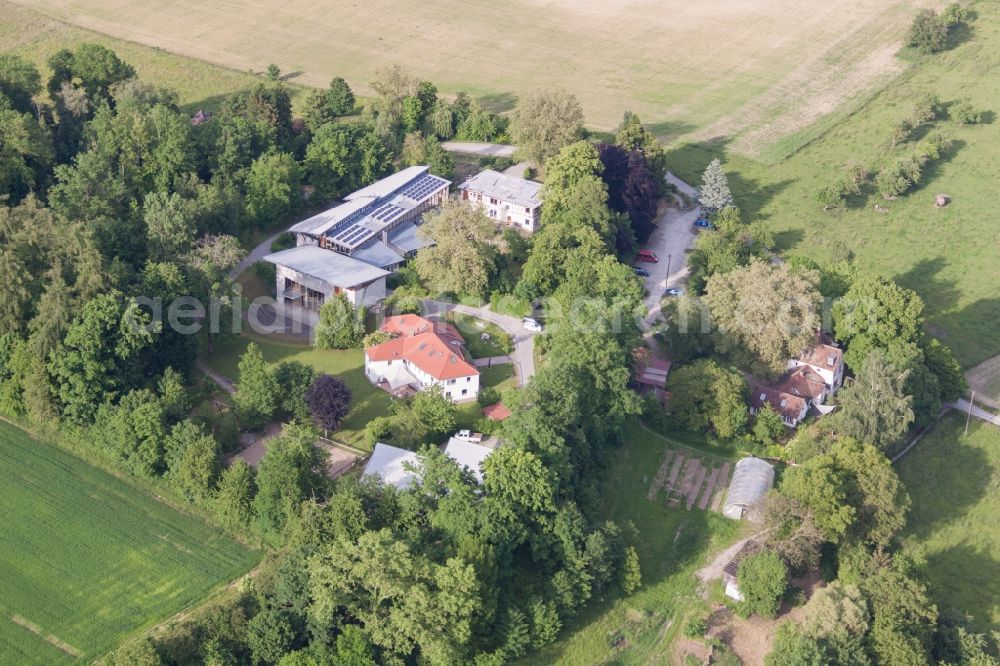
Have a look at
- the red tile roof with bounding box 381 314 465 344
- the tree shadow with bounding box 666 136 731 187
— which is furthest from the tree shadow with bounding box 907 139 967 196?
the red tile roof with bounding box 381 314 465 344

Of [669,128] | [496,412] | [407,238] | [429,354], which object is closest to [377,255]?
[407,238]

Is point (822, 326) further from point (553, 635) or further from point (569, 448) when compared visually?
point (553, 635)

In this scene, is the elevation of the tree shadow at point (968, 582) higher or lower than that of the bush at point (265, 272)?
lower

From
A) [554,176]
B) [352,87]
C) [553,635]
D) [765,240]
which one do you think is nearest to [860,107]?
[765,240]

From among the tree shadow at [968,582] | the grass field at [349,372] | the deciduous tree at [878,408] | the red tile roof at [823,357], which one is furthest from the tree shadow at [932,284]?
the grass field at [349,372]

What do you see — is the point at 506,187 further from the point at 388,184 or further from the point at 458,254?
the point at 458,254

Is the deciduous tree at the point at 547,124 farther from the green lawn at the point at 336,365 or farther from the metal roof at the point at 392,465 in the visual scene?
the metal roof at the point at 392,465

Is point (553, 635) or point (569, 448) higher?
point (569, 448)
